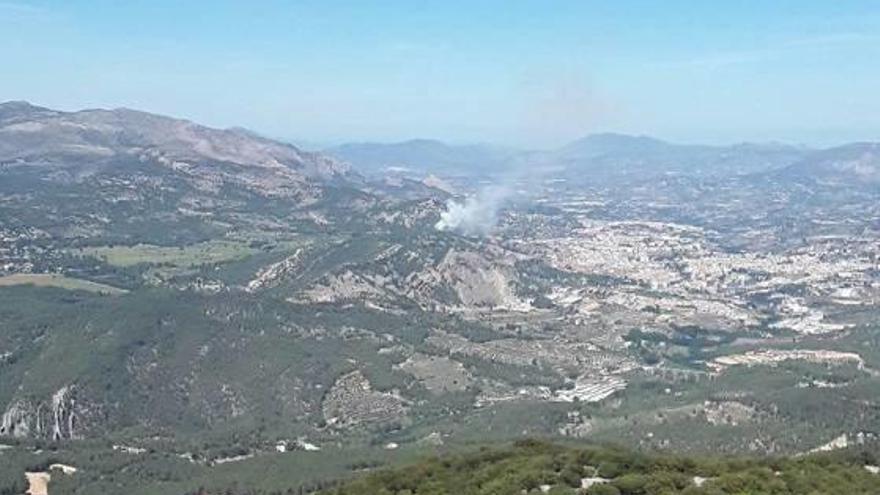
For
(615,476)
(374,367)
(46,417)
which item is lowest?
(46,417)

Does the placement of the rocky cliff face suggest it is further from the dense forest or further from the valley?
the dense forest

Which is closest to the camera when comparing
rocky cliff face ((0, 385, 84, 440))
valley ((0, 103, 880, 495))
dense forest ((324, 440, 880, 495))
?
dense forest ((324, 440, 880, 495))

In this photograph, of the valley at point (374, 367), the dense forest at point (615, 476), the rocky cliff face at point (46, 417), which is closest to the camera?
the dense forest at point (615, 476)

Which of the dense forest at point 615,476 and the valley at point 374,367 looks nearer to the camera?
the dense forest at point 615,476

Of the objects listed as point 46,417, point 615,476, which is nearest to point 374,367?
point 46,417

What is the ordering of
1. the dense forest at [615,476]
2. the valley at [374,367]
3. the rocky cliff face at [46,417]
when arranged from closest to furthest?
the dense forest at [615,476] → the valley at [374,367] → the rocky cliff face at [46,417]

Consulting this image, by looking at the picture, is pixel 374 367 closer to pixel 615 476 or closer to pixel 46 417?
pixel 46 417

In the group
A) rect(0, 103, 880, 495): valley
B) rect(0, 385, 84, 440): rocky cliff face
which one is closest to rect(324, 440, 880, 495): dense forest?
rect(0, 103, 880, 495): valley

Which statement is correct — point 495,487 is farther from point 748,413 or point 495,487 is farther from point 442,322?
point 442,322

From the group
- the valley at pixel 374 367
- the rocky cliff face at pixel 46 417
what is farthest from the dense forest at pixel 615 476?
the rocky cliff face at pixel 46 417

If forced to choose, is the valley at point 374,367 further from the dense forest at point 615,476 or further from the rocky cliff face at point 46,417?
the dense forest at point 615,476

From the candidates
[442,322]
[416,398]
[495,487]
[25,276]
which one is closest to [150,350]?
[416,398]

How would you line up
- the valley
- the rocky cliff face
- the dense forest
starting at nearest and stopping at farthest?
the dense forest < the valley < the rocky cliff face
